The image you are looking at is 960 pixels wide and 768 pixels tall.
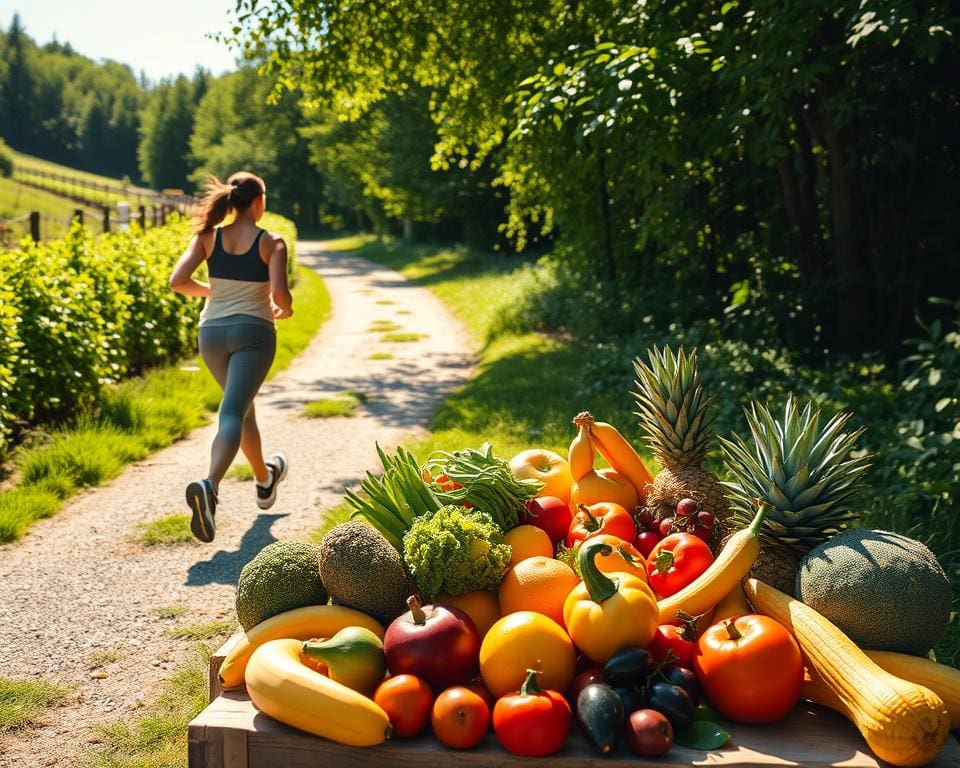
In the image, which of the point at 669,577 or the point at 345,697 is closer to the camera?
the point at 345,697

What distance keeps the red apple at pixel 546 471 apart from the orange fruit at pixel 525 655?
86cm

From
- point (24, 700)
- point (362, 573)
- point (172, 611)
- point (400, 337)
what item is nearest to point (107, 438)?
point (172, 611)

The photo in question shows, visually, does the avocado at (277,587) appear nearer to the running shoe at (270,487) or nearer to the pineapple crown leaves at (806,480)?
the pineapple crown leaves at (806,480)

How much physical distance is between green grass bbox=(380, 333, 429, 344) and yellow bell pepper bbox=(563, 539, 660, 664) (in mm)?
13494

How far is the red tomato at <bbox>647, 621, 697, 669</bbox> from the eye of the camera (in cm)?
226

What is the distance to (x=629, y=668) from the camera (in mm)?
2115

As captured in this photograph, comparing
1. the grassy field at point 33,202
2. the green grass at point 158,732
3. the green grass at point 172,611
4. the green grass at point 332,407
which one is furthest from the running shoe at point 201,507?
the grassy field at point 33,202

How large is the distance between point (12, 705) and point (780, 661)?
3.15 metres

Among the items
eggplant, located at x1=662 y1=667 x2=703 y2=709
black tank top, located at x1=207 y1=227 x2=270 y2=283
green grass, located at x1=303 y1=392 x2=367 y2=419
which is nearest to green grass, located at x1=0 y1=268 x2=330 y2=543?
green grass, located at x1=303 y1=392 x2=367 y2=419

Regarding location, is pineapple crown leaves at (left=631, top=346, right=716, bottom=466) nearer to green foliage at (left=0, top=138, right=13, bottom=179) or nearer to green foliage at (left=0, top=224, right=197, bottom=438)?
green foliage at (left=0, top=224, right=197, bottom=438)

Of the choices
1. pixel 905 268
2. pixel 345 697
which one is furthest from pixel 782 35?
pixel 345 697

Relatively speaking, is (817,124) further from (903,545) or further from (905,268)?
(903,545)

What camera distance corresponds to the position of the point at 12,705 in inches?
141

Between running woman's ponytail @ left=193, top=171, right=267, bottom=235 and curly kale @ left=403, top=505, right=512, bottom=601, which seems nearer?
curly kale @ left=403, top=505, right=512, bottom=601
